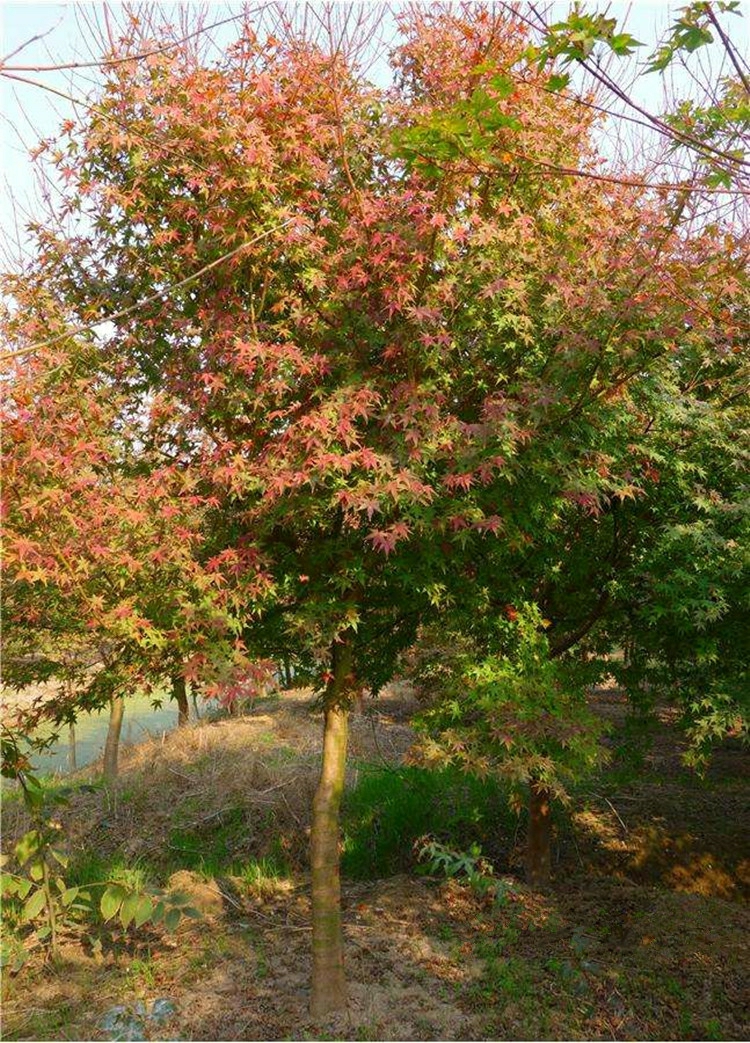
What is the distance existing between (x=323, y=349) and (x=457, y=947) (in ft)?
14.5

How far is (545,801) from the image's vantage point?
716cm

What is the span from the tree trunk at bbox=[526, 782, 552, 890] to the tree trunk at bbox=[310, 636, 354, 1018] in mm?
2540

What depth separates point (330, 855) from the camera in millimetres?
5332

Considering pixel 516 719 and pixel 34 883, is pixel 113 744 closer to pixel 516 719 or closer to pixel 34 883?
pixel 34 883

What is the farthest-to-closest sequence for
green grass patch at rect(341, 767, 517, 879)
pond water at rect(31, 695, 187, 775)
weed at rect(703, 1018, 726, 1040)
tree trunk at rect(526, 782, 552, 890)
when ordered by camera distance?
pond water at rect(31, 695, 187, 775) → green grass patch at rect(341, 767, 517, 879) → tree trunk at rect(526, 782, 552, 890) → weed at rect(703, 1018, 726, 1040)

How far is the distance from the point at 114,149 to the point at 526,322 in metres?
2.50

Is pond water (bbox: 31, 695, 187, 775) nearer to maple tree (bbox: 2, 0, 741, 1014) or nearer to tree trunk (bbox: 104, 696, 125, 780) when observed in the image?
tree trunk (bbox: 104, 696, 125, 780)

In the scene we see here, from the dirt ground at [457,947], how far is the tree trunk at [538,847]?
9.5 inches

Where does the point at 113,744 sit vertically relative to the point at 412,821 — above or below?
above

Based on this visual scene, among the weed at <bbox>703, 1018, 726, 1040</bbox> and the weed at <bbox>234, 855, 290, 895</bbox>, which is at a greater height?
the weed at <bbox>234, 855, 290, 895</bbox>

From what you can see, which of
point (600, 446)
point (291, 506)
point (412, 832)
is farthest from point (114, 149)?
point (412, 832)

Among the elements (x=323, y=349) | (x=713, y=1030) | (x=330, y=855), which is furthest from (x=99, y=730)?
Result: (x=323, y=349)

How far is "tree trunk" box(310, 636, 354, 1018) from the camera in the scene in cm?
509

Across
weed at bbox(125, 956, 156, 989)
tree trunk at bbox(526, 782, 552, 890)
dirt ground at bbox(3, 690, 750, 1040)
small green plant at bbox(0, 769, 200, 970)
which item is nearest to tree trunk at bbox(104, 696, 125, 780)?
dirt ground at bbox(3, 690, 750, 1040)
